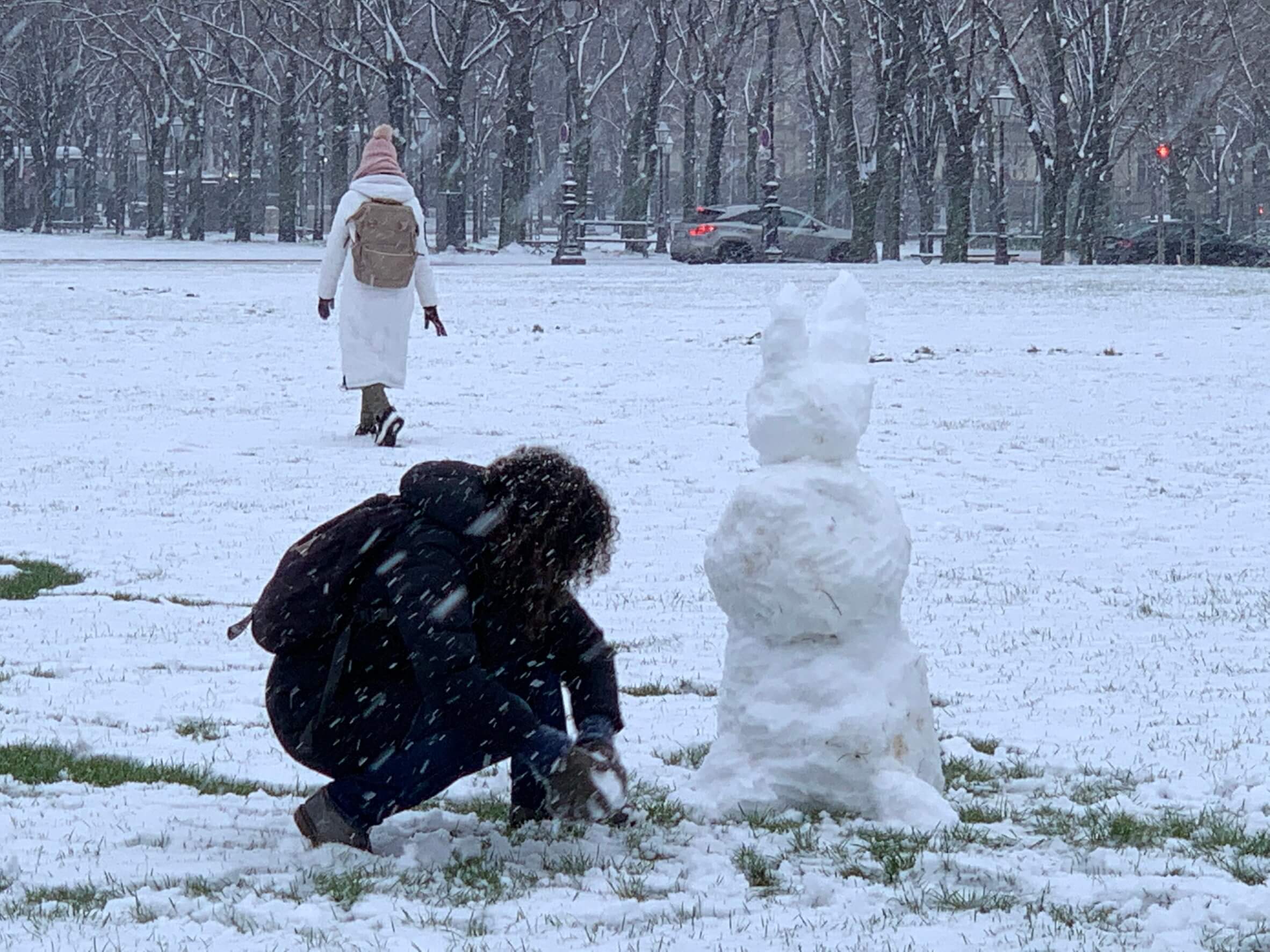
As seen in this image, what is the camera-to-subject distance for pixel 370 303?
1102 centimetres

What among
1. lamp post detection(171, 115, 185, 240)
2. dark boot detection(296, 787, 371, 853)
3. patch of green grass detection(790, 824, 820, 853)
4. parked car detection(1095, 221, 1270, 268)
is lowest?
patch of green grass detection(790, 824, 820, 853)

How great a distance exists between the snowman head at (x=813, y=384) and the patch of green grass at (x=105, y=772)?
1548mm

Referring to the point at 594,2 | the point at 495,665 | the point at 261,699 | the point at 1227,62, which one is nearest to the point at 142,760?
the point at 261,699

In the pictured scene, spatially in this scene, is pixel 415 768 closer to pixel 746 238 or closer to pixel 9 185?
pixel 746 238

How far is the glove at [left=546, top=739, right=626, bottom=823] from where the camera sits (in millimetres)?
4262

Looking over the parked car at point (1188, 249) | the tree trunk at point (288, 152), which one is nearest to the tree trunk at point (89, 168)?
the tree trunk at point (288, 152)

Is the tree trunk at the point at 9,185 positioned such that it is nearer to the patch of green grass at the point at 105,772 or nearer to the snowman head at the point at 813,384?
the patch of green grass at the point at 105,772

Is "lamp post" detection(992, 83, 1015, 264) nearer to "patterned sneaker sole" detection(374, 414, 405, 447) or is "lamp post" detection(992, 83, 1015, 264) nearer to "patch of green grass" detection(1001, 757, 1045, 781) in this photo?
"patterned sneaker sole" detection(374, 414, 405, 447)

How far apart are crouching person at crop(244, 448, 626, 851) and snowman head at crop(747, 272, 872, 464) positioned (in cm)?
57

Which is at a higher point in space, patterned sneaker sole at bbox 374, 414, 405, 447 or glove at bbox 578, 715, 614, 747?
patterned sneaker sole at bbox 374, 414, 405, 447

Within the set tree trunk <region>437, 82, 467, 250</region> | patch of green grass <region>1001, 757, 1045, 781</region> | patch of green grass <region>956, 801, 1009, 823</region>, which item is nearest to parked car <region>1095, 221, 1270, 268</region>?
tree trunk <region>437, 82, 467, 250</region>

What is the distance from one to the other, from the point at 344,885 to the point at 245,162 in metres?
44.8

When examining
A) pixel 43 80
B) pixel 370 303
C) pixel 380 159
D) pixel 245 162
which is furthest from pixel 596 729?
pixel 43 80

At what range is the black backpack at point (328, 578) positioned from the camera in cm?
402
